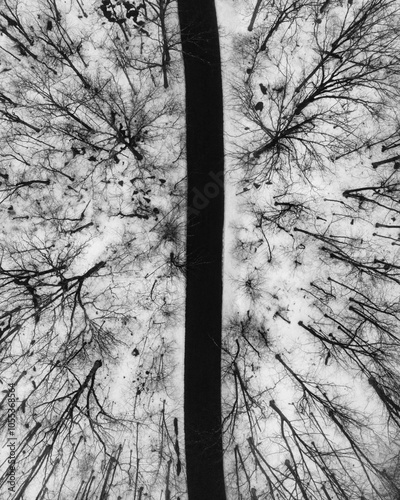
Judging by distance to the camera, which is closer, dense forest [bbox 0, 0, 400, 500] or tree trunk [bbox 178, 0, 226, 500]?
dense forest [bbox 0, 0, 400, 500]

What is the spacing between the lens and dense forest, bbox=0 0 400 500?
41.9ft

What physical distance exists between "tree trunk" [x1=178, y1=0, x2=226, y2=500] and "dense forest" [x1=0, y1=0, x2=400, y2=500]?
0.19ft

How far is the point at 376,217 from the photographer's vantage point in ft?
42.8

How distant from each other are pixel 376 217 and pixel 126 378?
384 inches

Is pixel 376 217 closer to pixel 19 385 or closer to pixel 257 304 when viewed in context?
pixel 257 304

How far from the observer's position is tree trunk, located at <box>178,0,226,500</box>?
13000 mm

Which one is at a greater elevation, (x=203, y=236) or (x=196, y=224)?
(x=196, y=224)

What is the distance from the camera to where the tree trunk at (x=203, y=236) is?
13000mm

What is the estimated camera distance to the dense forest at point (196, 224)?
12.8m

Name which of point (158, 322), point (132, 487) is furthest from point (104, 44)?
point (132, 487)

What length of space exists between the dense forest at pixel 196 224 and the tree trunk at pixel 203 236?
0.19ft

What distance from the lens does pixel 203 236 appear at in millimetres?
13031

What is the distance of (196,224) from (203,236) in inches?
17.9

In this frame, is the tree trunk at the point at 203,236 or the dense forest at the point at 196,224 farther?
the tree trunk at the point at 203,236
